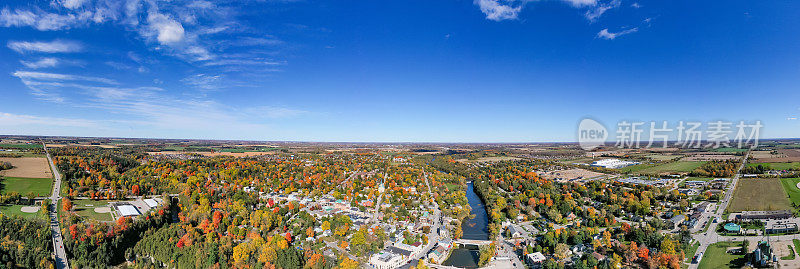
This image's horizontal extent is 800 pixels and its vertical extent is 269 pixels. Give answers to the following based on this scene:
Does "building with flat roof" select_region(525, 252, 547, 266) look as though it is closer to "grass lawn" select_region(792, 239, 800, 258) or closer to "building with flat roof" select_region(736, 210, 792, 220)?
"grass lawn" select_region(792, 239, 800, 258)

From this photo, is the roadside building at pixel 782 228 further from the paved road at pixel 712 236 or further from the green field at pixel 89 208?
the green field at pixel 89 208

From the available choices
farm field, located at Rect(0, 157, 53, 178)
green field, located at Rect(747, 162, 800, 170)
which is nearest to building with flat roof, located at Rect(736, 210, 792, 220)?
green field, located at Rect(747, 162, 800, 170)

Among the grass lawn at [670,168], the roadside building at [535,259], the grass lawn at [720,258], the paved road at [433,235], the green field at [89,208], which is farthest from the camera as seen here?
the grass lawn at [670,168]

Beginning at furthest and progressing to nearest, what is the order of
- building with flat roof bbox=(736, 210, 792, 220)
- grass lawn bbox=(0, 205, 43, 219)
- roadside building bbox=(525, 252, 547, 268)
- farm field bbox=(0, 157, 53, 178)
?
farm field bbox=(0, 157, 53, 178)
grass lawn bbox=(0, 205, 43, 219)
building with flat roof bbox=(736, 210, 792, 220)
roadside building bbox=(525, 252, 547, 268)

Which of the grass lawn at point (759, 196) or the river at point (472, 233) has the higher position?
the grass lawn at point (759, 196)

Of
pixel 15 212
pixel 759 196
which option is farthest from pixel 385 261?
pixel 759 196

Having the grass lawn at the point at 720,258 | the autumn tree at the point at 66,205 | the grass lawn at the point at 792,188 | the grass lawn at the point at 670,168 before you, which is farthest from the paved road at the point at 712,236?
the autumn tree at the point at 66,205

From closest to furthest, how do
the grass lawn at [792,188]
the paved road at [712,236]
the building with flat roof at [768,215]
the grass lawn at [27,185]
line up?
the paved road at [712,236] → the building with flat roof at [768,215] → the grass lawn at [792,188] → the grass lawn at [27,185]
